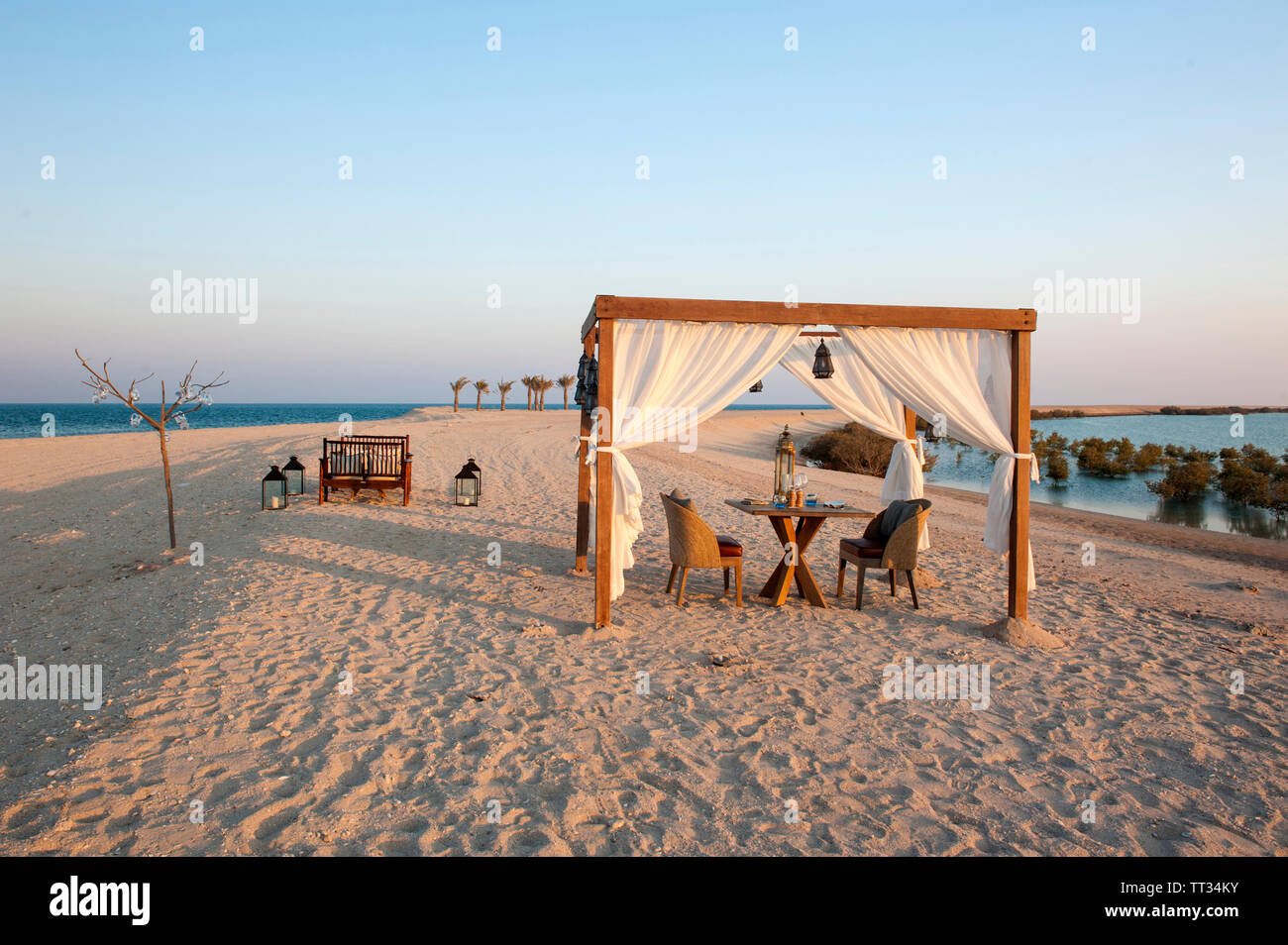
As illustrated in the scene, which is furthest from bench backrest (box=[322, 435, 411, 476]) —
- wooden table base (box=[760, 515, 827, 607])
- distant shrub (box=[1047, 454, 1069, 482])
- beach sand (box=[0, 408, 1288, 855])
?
distant shrub (box=[1047, 454, 1069, 482])

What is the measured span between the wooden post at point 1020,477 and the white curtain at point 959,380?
47 millimetres

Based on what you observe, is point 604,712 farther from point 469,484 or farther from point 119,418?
point 119,418

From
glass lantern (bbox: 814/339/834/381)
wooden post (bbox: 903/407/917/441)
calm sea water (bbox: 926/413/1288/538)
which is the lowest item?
calm sea water (bbox: 926/413/1288/538)

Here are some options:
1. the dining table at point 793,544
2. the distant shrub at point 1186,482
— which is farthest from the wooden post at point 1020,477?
the distant shrub at point 1186,482

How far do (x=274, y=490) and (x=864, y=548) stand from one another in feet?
26.6

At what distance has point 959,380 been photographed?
5527mm

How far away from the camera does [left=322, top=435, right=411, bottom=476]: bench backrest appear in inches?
414

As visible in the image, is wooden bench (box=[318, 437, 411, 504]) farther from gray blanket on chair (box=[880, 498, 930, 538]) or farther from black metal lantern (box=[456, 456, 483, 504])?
gray blanket on chair (box=[880, 498, 930, 538])

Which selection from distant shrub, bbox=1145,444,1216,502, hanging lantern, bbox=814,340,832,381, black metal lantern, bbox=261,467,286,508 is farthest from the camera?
distant shrub, bbox=1145,444,1216,502

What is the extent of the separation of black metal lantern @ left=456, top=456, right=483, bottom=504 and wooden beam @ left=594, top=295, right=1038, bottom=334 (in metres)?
6.16

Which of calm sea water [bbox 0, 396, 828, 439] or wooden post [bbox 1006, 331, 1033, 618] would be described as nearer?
wooden post [bbox 1006, 331, 1033, 618]
